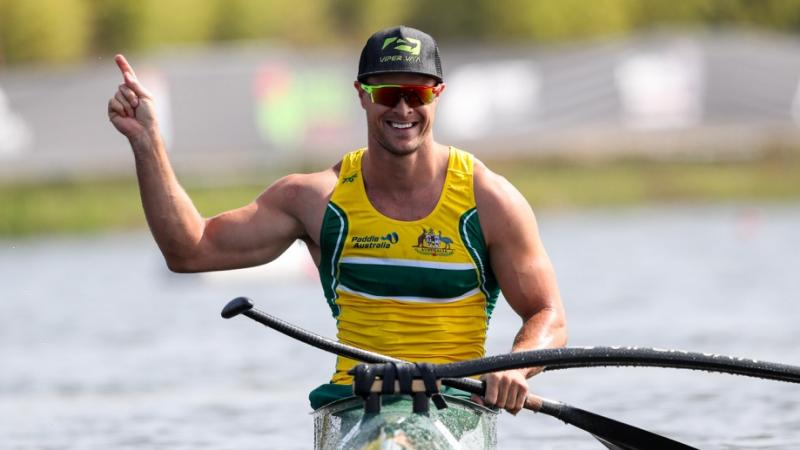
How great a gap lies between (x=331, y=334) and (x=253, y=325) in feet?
4.23

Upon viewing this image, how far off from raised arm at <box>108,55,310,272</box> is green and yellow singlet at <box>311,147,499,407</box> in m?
0.25

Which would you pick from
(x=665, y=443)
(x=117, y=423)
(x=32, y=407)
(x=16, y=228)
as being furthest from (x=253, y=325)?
(x=16, y=228)

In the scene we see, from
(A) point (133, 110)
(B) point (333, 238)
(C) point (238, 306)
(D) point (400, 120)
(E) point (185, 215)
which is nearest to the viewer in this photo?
(C) point (238, 306)

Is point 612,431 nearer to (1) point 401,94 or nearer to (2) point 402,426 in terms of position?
(2) point 402,426

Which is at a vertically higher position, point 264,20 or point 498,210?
point 264,20

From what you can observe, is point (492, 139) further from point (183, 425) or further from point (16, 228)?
point (183, 425)

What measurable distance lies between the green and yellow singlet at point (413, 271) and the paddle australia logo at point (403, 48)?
56cm

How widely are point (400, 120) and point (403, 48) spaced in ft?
0.99

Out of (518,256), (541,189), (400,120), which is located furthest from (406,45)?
(541,189)

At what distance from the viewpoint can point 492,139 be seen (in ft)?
133

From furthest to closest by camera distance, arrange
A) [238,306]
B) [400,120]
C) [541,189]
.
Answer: [541,189], [400,120], [238,306]

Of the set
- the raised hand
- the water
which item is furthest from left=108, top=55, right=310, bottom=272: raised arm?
the water

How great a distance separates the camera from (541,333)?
685 cm

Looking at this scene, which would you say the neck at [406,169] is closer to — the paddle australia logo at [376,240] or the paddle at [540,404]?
the paddle australia logo at [376,240]
